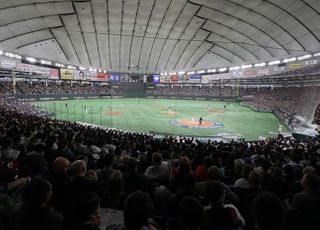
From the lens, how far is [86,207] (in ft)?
9.90

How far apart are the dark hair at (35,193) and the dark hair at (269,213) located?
260 centimetres

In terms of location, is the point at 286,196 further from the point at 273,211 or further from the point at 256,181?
the point at 273,211

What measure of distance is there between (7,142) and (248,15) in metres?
46.0

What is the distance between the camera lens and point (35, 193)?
3119 mm

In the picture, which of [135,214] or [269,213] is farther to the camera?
[269,213]

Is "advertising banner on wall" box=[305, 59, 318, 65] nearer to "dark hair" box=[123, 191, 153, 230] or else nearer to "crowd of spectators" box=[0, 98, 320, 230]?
"crowd of spectators" box=[0, 98, 320, 230]

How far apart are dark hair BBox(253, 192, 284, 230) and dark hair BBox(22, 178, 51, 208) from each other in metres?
2.60

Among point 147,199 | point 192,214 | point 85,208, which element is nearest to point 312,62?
point 192,214

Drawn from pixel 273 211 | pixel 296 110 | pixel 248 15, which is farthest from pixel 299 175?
pixel 248 15

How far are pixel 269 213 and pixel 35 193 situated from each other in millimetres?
2806

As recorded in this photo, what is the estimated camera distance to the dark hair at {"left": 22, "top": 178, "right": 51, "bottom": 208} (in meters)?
3.08

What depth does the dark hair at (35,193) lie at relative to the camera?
3.08 m

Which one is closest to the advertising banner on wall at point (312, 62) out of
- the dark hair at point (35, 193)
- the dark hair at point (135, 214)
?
the dark hair at point (135, 214)

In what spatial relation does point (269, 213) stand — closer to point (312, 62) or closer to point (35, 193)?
point (35, 193)
